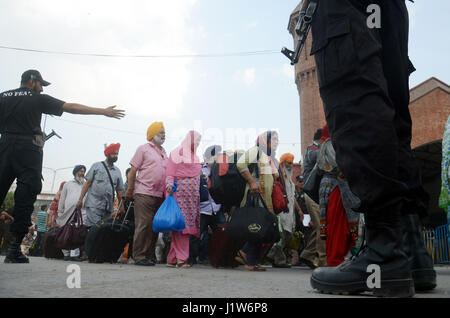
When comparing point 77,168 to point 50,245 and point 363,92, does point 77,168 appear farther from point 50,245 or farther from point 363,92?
point 363,92

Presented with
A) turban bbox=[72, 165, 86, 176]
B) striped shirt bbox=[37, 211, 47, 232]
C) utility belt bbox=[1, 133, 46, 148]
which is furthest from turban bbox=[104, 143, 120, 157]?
striped shirt bbox=[37, 211, 47, 232]

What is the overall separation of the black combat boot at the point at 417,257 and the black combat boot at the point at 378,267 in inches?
17.3

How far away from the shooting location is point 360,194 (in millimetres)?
1716

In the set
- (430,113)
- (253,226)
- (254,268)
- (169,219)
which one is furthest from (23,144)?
(430,113)

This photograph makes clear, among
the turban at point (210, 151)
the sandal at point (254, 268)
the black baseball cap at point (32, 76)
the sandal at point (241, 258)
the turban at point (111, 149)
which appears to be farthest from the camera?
the turban at point (111, 149)

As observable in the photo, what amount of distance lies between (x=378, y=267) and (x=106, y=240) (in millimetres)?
5016

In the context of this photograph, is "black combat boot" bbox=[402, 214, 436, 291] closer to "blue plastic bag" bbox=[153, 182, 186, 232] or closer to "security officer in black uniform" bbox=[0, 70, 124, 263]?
"security officer in black uniform" bbox=[0, 70, 124, 263]

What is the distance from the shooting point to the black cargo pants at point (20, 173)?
13.9ft

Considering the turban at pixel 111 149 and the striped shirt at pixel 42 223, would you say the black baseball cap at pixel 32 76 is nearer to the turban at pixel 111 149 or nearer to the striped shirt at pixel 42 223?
the turban at pixel 111 149

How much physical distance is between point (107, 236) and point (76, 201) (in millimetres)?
2097

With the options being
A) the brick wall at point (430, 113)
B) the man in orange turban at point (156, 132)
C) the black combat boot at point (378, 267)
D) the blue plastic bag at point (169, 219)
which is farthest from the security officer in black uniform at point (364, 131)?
the brick wall at point (430, 113)

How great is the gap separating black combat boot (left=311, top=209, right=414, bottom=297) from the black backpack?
3.27m

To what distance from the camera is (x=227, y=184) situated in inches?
199
